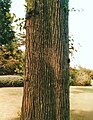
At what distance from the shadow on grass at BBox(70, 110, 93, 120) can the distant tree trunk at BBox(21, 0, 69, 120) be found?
189 inches

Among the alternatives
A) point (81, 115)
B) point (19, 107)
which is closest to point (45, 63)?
point (81, 115)

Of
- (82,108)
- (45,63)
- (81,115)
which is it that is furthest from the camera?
(82,108)

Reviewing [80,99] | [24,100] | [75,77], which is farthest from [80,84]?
[24,100]

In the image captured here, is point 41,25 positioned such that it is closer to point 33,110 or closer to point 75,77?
point 33,110

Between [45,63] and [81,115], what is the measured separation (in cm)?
557

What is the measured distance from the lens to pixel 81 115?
30.4 feet

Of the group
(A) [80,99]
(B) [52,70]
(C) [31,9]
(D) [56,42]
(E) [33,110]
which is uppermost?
(C) [31,9]

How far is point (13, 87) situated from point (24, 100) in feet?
43.1

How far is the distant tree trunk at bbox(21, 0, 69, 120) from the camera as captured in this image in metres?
4.09

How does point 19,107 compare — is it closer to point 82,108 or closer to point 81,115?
point 82,108

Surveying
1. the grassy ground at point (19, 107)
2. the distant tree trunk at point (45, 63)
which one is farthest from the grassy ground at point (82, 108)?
the distant tree trunk at point (45, 63)

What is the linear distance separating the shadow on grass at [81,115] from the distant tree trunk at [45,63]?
15.8 ft

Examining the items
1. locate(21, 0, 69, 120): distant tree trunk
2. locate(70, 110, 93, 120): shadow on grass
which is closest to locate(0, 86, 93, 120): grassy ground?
locate(70, 110, 93, 120): shadow on grass

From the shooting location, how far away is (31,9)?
416 centimetres
